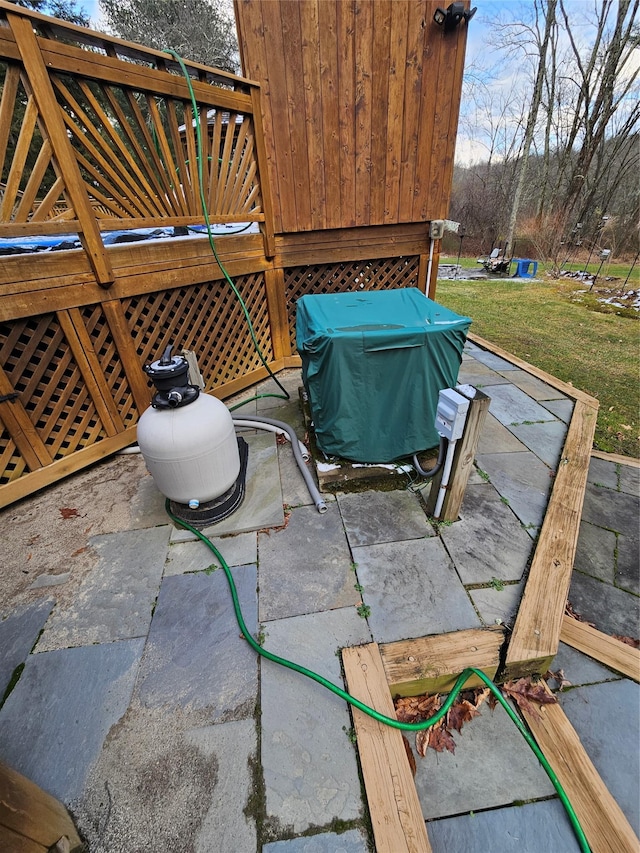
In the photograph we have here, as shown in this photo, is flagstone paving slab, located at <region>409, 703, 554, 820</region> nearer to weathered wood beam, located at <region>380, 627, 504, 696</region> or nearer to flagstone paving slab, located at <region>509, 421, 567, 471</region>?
weathered wood beam, located at <region>380, 627, 504, 696</region>

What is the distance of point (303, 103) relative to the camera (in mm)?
3658

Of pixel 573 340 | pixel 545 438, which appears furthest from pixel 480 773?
pixel 573 340

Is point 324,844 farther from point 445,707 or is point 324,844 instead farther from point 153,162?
point 153,162

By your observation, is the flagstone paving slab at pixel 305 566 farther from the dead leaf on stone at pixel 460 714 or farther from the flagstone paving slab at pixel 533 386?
the flagstone paving slab at pixel 533 386

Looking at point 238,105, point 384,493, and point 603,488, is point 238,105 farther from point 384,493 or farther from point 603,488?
point 603,488

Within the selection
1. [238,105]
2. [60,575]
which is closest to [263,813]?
[60,575]

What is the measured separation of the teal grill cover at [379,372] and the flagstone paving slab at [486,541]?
562 mm

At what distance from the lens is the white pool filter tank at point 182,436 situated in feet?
6.68

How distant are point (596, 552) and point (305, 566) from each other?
204 centimetres

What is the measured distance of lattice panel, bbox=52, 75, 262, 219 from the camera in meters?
2.52

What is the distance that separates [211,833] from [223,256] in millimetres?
4020

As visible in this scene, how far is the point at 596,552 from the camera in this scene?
2510 mm

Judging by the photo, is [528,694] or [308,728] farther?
[528,694]

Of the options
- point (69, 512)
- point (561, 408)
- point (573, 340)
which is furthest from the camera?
point (573, 340)
